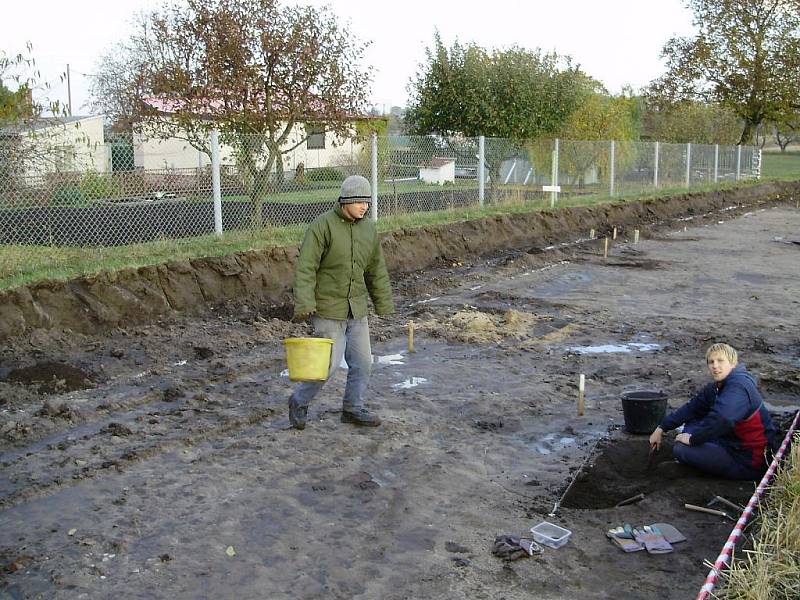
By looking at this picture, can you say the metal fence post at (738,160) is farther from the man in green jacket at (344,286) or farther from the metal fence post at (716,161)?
the man in green jacket at (344,286)

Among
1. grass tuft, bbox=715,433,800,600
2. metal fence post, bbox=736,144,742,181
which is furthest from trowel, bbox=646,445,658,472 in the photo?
metal fence post, bbox=736,144,742,181

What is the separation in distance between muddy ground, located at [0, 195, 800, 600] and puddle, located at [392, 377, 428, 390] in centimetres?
4

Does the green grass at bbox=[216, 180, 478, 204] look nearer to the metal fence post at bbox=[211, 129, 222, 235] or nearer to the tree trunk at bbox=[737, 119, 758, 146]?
the metal fence post at bbox=[211, 129, 222, 235]

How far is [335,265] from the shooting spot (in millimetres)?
6488

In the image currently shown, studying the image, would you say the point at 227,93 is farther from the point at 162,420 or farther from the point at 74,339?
the point at 162,420

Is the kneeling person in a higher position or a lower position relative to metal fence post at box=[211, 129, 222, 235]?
lower

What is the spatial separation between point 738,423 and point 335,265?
118 inches

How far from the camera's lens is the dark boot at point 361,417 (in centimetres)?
659

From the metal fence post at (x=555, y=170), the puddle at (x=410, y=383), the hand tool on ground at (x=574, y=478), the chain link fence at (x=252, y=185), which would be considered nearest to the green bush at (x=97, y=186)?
the chain link fence at (x=252, y=185)

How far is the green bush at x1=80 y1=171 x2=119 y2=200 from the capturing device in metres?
11.2

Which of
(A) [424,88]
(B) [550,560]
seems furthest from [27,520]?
(A) [424,88]

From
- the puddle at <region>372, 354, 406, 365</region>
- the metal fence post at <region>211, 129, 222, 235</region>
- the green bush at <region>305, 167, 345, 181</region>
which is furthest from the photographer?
the green bush at <region>305, 167, 345, 181</region>

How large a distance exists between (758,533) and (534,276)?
9.79 meters

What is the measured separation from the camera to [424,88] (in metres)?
23.4
